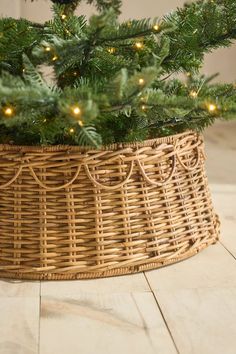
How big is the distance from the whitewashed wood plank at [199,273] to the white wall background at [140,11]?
1445mm

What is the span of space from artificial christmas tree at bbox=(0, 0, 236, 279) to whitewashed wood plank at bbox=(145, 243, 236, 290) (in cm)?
2

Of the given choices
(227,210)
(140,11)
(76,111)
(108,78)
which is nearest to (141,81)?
(76,111)

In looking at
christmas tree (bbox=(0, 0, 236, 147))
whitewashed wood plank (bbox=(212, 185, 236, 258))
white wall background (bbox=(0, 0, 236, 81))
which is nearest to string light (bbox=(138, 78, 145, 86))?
christmas tree (bbox=(0, 0, 236, 147))

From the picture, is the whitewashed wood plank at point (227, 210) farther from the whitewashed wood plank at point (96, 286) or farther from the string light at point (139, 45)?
the string light at point (139, 45)

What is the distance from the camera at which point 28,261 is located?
883 millimetres

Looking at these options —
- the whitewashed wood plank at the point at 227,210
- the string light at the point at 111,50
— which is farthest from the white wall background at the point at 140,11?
the string light at the point at 111,50

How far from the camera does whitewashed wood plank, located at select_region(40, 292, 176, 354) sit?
0.69 m

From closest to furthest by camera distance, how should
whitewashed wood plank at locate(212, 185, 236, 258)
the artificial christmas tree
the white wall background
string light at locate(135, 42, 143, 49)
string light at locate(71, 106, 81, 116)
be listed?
string light at locate(71, 106, 81, 116)
the artificial christmas tree
string light at locate(135, 42, 143, 49)
whitewashed wood plank at locate(212, 185, 236, 258)
the white wall background

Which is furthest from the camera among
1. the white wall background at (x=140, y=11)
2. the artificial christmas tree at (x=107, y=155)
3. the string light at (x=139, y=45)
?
the white wall background at (x=140, y=11)

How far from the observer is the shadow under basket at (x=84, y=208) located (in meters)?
0.85

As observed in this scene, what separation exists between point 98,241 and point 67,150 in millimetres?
148

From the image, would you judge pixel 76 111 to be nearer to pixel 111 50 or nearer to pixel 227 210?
pixel 111 50

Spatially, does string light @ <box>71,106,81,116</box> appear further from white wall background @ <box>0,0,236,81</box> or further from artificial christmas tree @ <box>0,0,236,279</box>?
white wall background @ <box>0,0,236,81</box>

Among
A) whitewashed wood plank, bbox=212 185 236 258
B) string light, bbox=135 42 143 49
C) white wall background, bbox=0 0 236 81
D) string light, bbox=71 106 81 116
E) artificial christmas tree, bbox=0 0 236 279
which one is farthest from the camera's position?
white wall background, bbox=0 0 236 81
